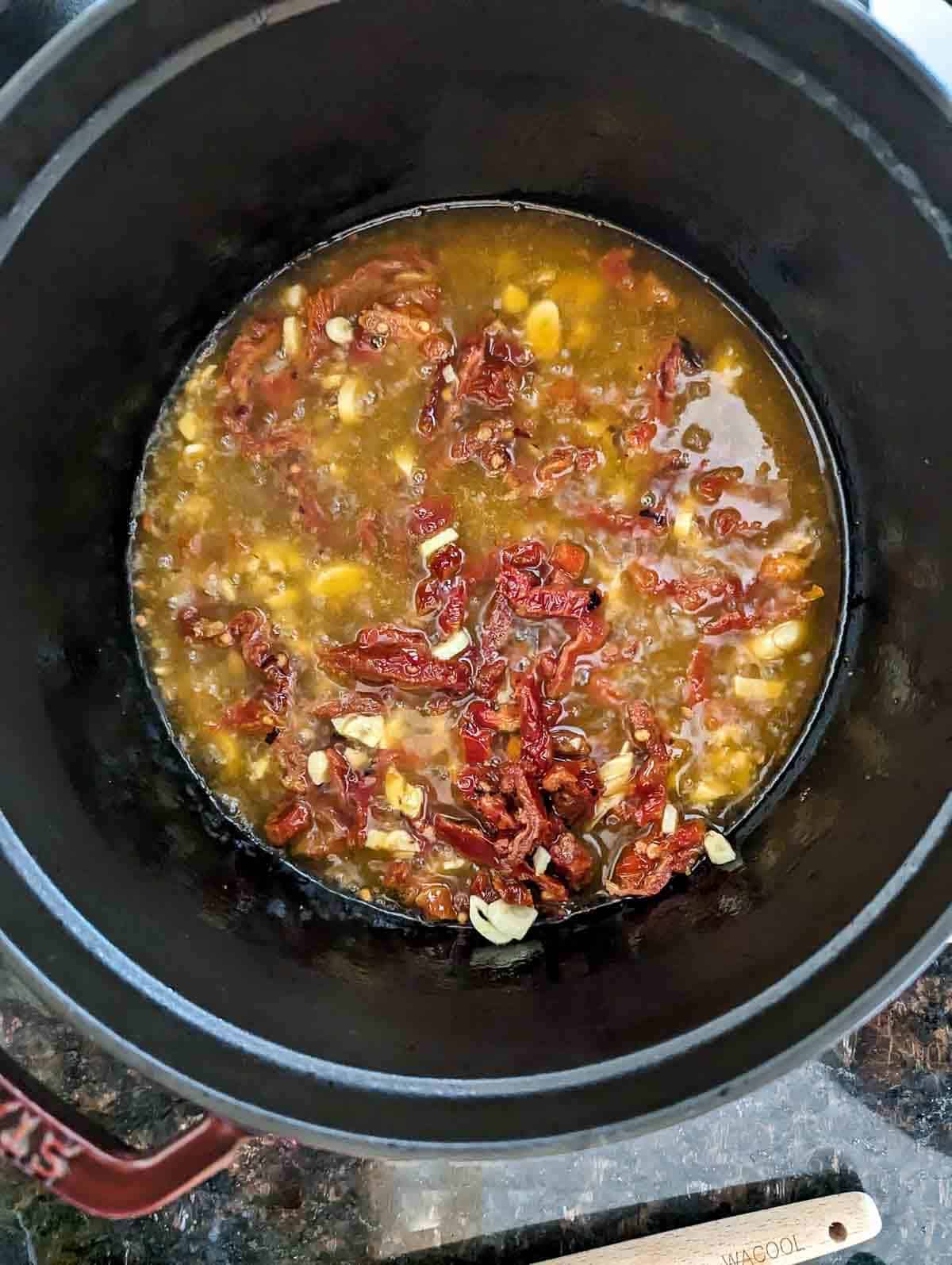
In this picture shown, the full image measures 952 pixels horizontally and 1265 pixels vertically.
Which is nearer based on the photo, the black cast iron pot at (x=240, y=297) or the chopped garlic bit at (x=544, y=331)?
the black cast iron pot at (x=240, y=297)

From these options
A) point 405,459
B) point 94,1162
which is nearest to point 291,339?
point 405,459

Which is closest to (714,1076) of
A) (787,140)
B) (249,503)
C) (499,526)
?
(499,526)

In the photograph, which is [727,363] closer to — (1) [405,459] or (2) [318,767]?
(1) [405,459]

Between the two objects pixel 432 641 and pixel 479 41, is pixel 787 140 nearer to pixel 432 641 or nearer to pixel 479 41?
pixel 479 41

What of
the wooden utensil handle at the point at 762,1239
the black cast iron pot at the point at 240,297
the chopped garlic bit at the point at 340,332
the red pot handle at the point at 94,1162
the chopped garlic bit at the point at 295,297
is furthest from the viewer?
the chopped garlic bit at the point at 295,297

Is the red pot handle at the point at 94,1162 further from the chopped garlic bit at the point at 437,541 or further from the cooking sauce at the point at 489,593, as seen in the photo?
the chopped garlic bit at the point at 437,541

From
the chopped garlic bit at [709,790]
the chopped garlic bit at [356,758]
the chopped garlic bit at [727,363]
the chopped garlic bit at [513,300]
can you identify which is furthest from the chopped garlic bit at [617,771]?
the chopped garlic bit at [513,300]

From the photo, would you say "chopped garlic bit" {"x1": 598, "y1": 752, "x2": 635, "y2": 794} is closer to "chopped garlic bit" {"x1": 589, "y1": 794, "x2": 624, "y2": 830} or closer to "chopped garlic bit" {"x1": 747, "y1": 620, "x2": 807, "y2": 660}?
"chopped garlic bit" {"x1": 589, "y1": 794, "x2": 624, "y2": 830}
